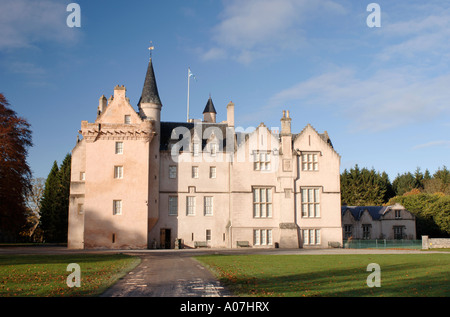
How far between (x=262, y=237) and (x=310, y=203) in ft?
20.8

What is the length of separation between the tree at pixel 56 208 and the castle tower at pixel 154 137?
66.5 feet

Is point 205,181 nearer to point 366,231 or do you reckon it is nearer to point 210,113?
point 210,113

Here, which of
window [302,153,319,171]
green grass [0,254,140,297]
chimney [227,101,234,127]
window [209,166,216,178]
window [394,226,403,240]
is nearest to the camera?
green grass [0,254,140,297]

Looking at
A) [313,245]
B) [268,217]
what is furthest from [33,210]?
[313,245]

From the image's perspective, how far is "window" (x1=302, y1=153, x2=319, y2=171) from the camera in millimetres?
48875

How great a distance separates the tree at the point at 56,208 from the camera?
6138cm

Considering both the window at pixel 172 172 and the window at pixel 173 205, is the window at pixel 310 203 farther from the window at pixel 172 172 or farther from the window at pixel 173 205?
the window at pixel 172 172

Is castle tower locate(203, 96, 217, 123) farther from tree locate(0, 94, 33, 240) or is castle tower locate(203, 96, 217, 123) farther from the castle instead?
tree locate(0, 94, 33, 240)

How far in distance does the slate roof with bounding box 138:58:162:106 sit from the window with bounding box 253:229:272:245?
17.3 meters

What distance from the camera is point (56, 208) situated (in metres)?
61.2

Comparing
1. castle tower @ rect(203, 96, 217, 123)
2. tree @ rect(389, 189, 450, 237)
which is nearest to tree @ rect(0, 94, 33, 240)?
castle tower @ rect(203, 96, 217, 123)

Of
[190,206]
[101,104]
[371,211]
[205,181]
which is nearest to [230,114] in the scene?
[205,181]

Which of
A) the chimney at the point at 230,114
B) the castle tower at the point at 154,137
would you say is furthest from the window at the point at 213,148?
the castle tower at the point at 154,137
